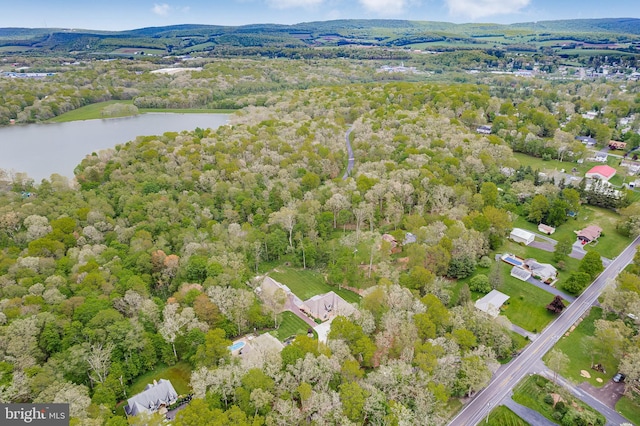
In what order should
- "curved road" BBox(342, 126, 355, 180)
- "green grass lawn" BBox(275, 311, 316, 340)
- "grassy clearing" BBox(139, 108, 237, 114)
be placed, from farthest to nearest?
"grassy clearing" BBox(139, 108, 237, 114)
"curved road" BBox(342, 126, 355, 180)
"green grass lawn" BBox(275, 311, 316, 340)

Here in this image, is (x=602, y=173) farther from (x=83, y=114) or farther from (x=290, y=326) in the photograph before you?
(x=83, y=114)

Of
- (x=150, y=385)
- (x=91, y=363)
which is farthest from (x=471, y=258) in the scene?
(x=91, y=363)

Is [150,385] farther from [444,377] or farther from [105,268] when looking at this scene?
[444,377]

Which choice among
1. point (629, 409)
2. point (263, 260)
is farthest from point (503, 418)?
point (263, 260)

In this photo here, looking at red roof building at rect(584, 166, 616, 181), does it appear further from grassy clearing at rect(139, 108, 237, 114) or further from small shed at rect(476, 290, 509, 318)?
grassy clearing at rect(139, 108, 237, 114)

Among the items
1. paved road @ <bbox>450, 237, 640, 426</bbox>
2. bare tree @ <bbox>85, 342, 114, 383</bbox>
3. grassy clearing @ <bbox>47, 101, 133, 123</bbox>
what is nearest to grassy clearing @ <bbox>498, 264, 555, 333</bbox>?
paved road @ <bbox>450, 237, 640, 426</bbox>
